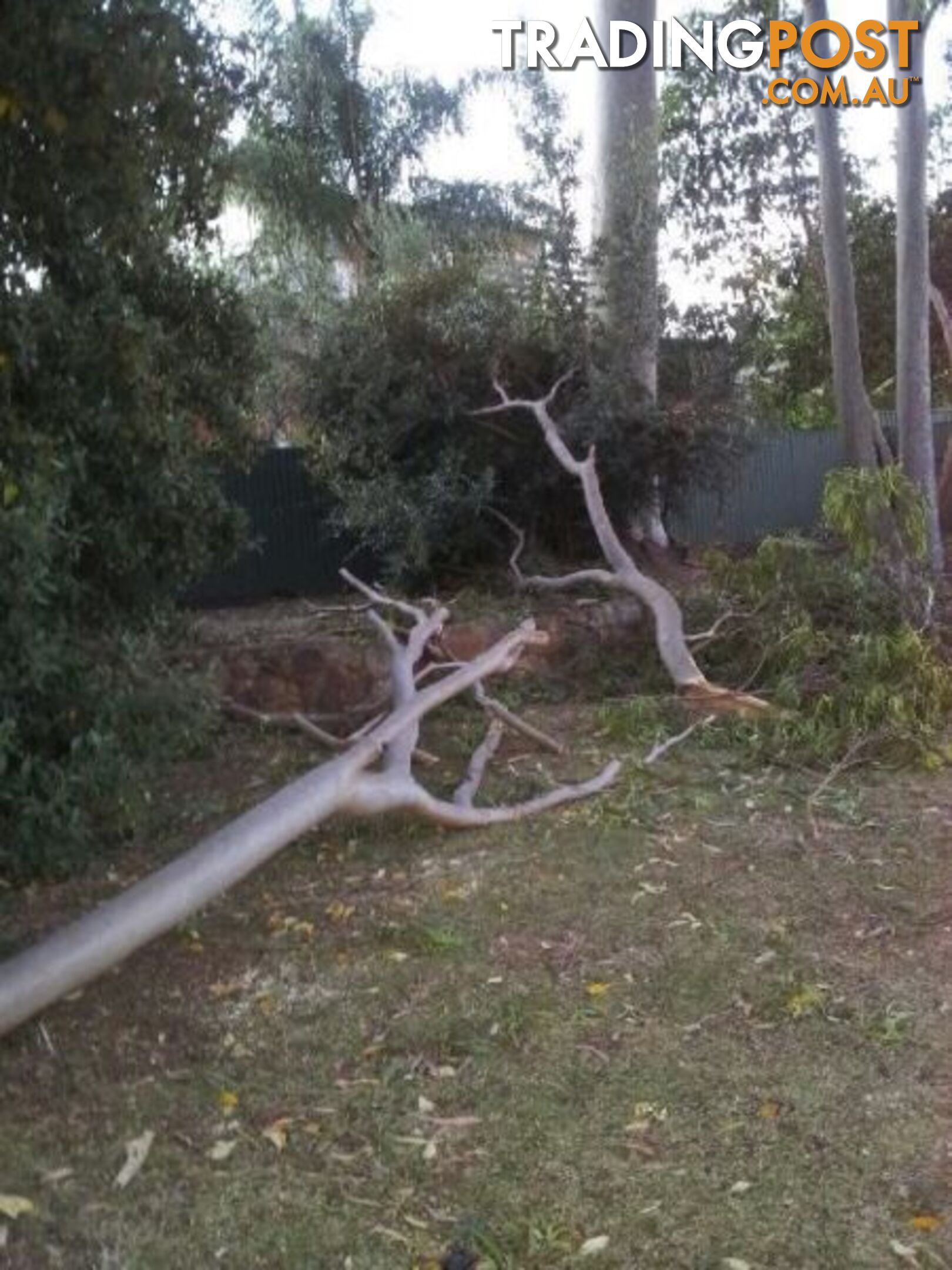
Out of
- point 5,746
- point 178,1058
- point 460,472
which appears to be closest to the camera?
point 5,746

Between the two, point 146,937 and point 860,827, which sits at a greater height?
point 146,937

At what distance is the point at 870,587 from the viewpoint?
958cm

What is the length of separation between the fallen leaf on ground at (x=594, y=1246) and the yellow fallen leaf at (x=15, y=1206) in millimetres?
1351

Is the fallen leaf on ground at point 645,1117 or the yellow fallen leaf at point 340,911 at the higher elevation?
the fallen leaf on ground at point 645,1117

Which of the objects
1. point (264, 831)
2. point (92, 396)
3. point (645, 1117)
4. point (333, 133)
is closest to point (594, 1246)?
point (645, 1117)

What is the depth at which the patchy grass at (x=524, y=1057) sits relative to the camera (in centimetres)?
378

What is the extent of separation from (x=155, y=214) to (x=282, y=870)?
278 centimetres

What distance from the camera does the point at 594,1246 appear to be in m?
3.65

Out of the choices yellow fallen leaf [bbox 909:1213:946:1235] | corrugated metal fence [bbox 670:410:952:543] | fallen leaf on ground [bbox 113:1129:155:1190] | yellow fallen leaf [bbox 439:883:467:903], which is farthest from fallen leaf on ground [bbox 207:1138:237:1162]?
corrugated metal fence [bbox 670:410:952:543]

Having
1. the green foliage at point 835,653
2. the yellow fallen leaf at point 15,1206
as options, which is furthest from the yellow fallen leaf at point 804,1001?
the green foliage at point 835,653

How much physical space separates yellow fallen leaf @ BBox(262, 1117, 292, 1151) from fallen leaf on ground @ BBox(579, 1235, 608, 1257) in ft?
3.09

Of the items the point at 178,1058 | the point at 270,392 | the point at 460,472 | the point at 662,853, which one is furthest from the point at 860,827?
the point at 270,392

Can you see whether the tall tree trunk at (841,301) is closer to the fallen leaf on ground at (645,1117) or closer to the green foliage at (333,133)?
the green foliage at (333,133)

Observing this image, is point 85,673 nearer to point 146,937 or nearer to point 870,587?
point 146,937
